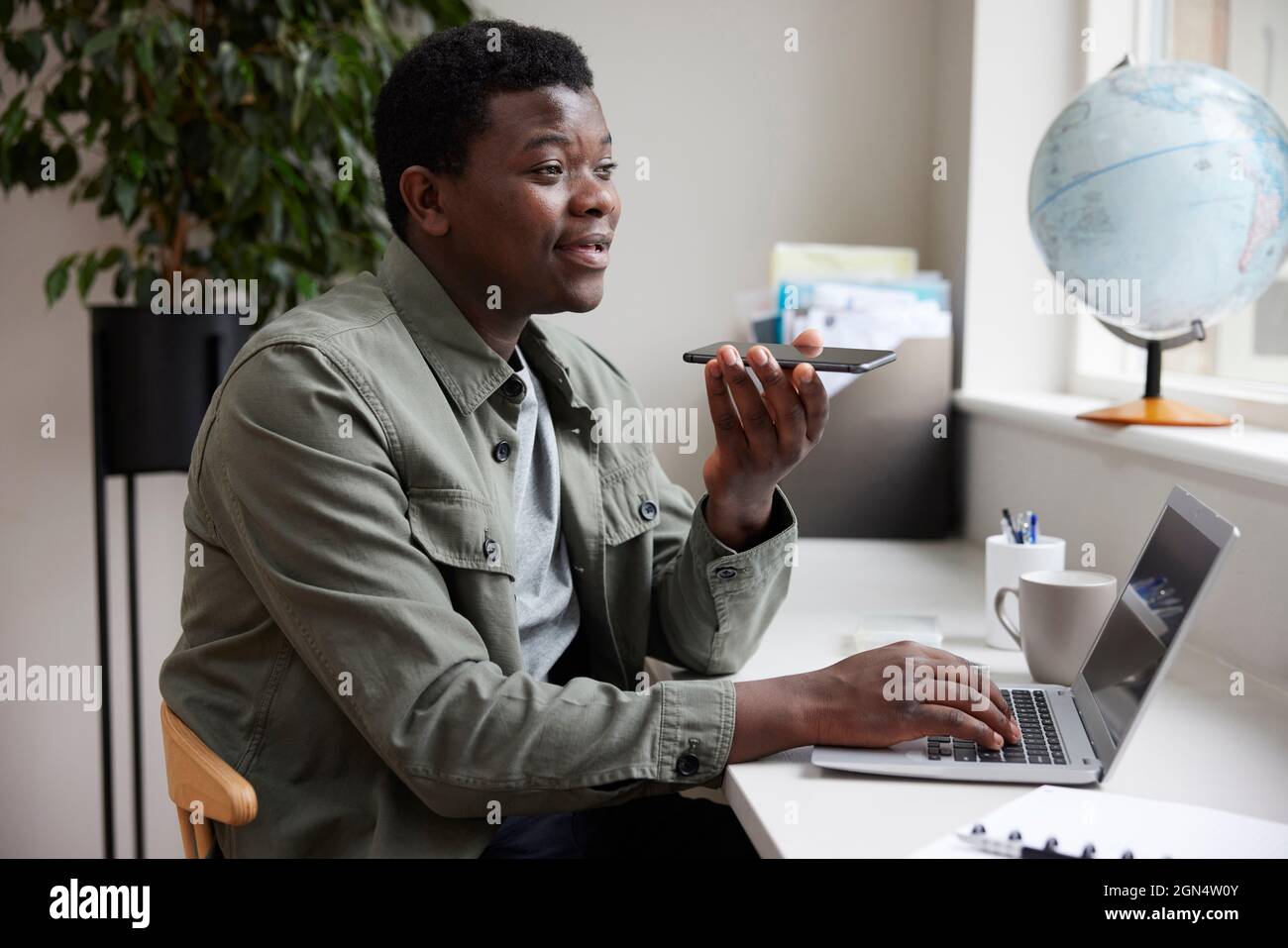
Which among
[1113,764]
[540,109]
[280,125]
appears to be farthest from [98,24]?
[1113,764]

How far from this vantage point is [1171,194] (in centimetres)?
125

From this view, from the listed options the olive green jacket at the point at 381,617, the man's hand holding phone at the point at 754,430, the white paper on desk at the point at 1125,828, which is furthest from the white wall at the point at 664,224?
the white paper on desk at the point at 1125,828

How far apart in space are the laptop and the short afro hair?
644 millimetres

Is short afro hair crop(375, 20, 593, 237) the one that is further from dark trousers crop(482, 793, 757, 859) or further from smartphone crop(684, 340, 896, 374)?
dark trousers crop(482, 793, 757, 859)

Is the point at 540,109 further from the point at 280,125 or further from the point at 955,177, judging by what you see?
the point at 955,177

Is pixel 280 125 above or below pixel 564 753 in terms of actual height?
above

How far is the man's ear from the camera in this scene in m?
1.12

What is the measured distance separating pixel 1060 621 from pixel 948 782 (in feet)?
0.92

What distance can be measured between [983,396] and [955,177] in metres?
0.42

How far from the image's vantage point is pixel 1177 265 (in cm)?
127

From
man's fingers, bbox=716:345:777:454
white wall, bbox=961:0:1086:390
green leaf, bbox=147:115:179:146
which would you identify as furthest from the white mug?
green leaf, bbox=147:115:179:146

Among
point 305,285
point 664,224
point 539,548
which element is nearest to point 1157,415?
point 539,548

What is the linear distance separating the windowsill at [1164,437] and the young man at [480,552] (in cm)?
44

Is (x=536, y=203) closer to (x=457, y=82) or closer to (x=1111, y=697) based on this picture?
(x=457, y=82)
